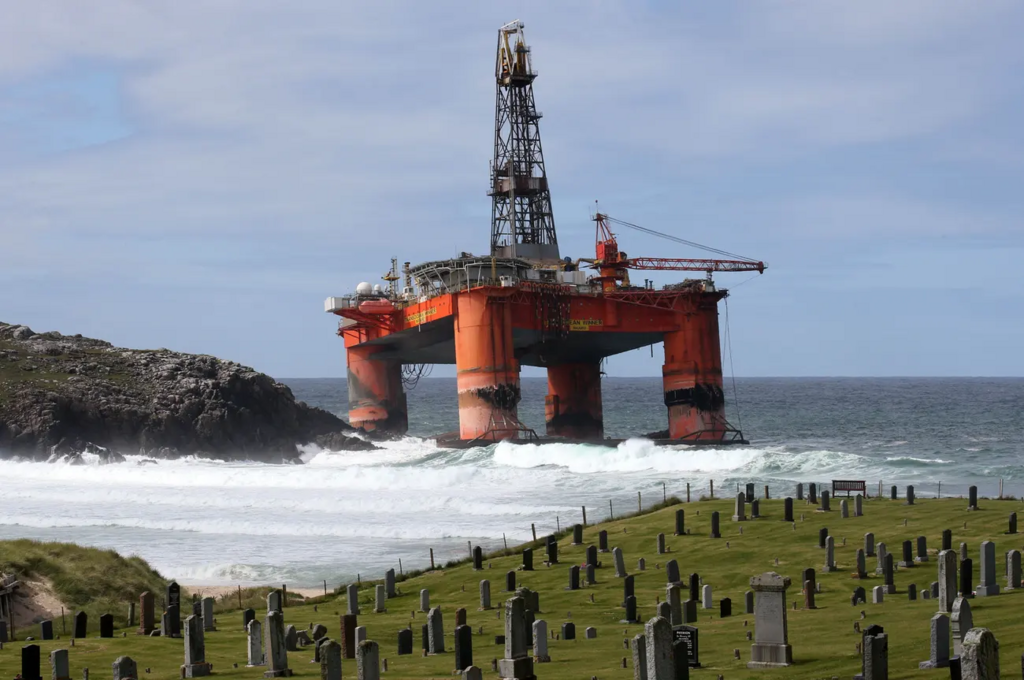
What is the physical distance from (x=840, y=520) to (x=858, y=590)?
1078 centimetres

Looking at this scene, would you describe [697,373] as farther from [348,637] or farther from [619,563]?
[348,637]

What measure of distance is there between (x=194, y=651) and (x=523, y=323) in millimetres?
64506

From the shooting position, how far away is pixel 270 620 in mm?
21672

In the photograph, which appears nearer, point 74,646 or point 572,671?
point 572,671

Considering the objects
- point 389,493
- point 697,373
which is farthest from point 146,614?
point 697,373

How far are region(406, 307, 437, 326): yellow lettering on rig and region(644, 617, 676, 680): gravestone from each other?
240 feet

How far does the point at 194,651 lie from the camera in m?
22.5

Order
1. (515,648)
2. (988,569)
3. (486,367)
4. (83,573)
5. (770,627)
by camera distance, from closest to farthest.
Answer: (770,627)
(515,648)
(988,569)
(83,573)
(486,367)

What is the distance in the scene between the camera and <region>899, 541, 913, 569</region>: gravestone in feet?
98.7

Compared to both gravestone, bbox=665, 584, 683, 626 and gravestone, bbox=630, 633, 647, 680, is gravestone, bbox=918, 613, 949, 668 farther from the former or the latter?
gravestone, bbox=665, 584, 683, 626

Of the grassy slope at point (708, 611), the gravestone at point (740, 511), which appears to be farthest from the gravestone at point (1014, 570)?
the gravestone at point (740, 511)

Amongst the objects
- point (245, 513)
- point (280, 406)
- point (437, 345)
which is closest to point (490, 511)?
point (245, 513)

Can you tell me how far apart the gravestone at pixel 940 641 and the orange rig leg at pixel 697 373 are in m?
73.9

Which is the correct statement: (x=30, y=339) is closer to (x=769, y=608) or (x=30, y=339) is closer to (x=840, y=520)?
(x=840, y=520)
